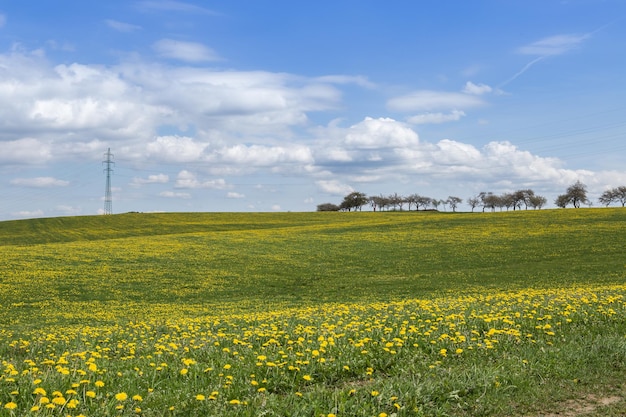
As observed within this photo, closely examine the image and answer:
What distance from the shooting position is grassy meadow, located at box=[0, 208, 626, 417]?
24.1 feet

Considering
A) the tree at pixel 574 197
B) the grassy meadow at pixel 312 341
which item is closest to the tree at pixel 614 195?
the tree at pixel 574 197

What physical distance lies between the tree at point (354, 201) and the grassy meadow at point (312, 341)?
11924cm

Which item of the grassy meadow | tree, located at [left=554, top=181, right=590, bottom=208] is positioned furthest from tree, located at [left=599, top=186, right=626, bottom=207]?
the grassy meadow

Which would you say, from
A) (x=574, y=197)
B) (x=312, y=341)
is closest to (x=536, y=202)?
(x=574, y=197)

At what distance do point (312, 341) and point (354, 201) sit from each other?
153 m

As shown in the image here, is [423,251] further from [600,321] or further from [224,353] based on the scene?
[224,353]

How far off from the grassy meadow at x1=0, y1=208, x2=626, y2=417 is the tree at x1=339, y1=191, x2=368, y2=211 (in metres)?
119

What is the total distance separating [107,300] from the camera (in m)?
31.7

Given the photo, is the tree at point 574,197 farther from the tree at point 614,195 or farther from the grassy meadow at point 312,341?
the grassy meadow at point 312,341

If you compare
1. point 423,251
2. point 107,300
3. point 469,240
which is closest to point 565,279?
point 423,251

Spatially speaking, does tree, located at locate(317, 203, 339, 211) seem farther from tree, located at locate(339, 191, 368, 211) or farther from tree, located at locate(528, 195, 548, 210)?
tree, located at locate(528, 195, 548, 210)

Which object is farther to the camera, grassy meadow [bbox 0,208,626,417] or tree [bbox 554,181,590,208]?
tree [bbox 554,181,590,208]

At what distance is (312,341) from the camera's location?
1045cm

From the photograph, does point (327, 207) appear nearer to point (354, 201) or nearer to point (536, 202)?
point (354, 201)
